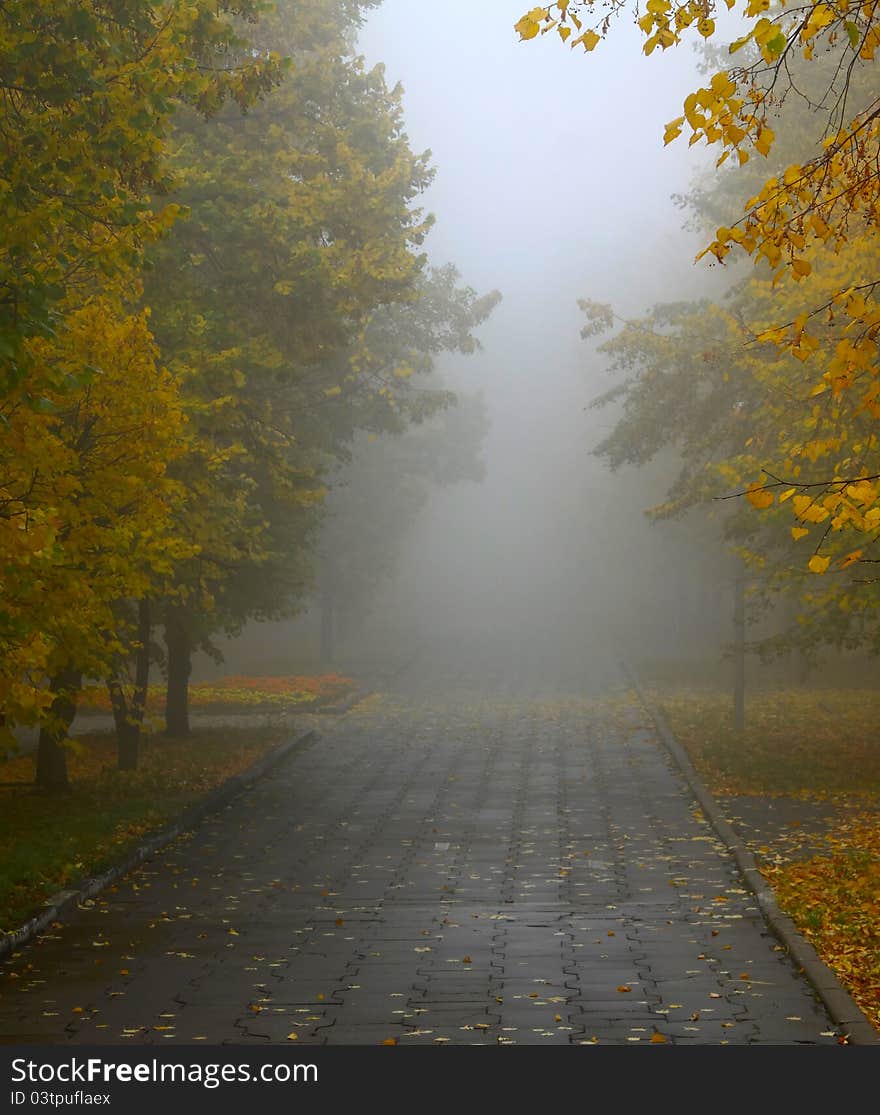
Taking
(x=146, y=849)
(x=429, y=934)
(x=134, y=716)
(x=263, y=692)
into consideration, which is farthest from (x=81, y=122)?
(x=263, y=692)

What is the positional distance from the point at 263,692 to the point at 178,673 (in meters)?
9.48

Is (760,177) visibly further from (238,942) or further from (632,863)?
(238,942)

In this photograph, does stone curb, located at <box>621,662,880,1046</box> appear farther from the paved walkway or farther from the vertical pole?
the vertical pole

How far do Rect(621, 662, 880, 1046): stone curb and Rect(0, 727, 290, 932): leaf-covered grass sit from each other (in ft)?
15.8

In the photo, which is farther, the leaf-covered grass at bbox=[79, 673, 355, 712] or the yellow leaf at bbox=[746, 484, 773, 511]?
the leaf-covered grass at bbox=[79, 673, 355, 712]

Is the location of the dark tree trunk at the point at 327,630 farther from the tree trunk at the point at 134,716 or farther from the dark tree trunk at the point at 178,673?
the tree trunk at the point at 134,716

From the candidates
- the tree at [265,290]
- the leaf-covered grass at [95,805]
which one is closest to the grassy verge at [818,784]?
the leaf-covered grass at [95,805]

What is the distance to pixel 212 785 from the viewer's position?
16516 millimetres

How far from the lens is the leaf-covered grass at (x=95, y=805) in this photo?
35.1 ft

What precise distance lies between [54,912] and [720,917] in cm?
451

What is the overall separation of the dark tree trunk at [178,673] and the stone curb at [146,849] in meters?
2.20

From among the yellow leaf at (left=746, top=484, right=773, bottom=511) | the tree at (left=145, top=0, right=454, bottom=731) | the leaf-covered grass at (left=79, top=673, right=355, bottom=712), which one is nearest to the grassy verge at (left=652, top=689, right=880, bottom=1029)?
the yellow leaf at (left=746, top=484, right=773, bottom=511)

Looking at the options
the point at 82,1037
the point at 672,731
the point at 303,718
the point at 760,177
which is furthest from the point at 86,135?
the point at 760,177

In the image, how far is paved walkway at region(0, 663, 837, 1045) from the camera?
7.10 m
